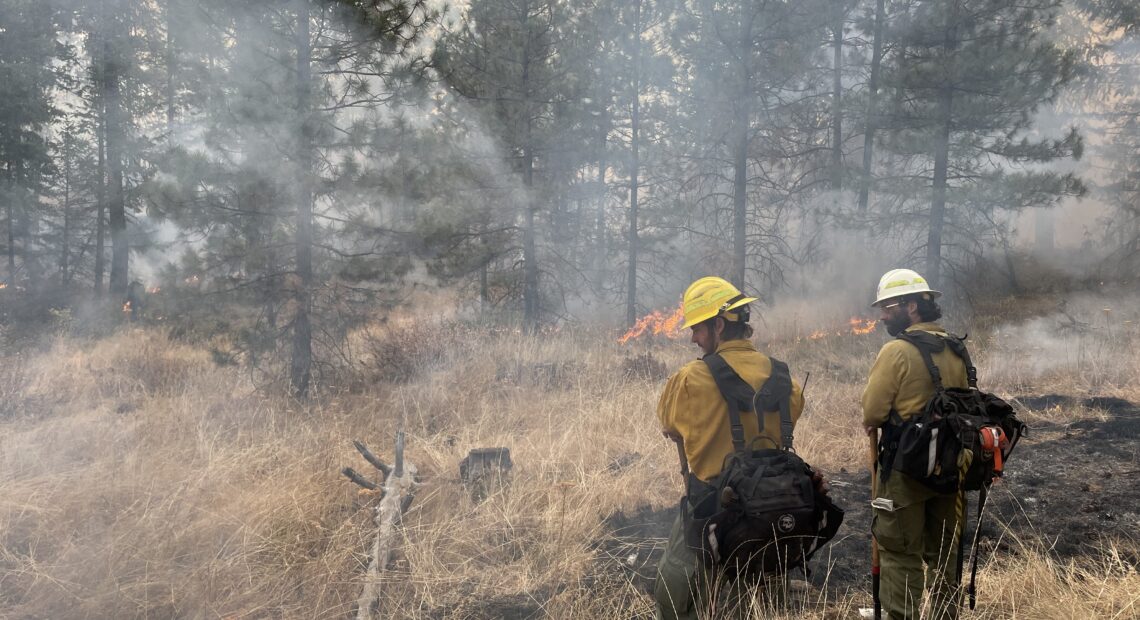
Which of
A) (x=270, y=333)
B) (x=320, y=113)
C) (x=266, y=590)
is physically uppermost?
(x=320, y=113)

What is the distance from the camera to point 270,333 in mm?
8172

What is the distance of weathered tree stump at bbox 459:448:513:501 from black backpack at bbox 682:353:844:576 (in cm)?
281

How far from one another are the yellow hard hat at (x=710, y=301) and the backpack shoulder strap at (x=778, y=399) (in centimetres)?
30

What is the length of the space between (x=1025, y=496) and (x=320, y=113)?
8.09 metres

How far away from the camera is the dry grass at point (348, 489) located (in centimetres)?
384

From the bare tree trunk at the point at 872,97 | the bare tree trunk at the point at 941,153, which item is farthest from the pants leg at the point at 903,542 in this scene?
the bare tree trunk at the point at 872,97

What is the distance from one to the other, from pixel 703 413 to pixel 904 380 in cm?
113

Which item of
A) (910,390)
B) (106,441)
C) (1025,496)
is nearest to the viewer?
(910,390)

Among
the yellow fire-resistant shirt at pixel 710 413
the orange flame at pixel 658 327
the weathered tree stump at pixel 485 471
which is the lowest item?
the weathered tree stump at pixel 485 471

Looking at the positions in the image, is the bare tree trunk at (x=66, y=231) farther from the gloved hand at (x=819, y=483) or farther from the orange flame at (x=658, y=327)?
the gloved hand at (x=819, y=483)

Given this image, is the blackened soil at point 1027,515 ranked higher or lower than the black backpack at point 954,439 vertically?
lower

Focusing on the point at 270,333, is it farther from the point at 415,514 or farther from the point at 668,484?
the point at 668,484

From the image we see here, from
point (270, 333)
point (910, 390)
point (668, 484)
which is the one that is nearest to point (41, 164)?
point (270, 333)

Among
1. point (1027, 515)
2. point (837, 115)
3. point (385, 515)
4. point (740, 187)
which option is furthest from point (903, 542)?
point (837, 115)
